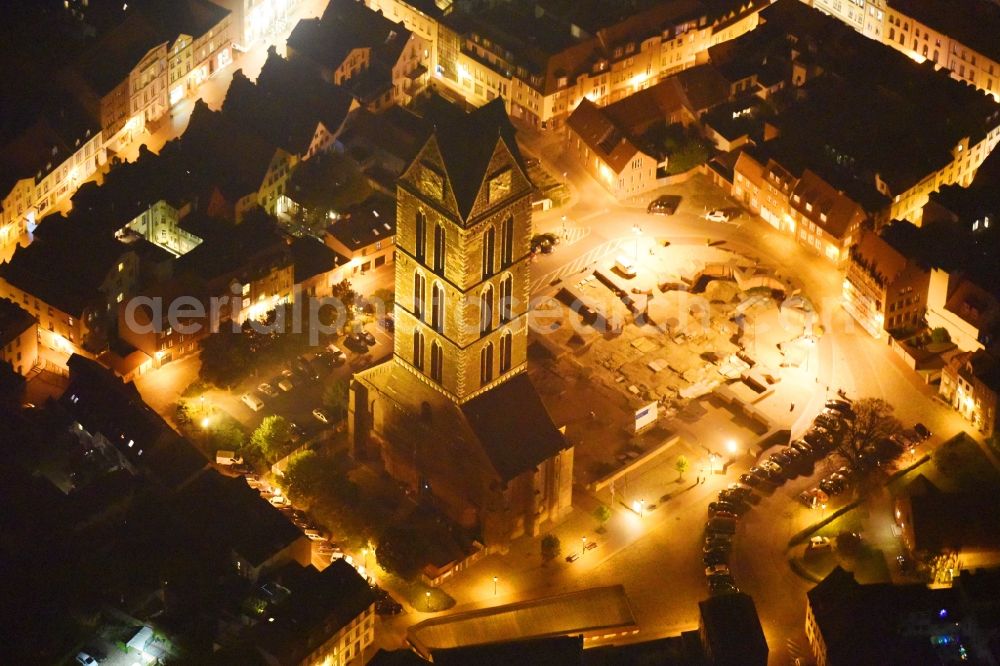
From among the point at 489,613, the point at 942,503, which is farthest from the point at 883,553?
the point at 489,613

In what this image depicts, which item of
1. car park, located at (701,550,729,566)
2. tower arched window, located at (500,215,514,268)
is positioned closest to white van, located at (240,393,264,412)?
tower arched window, located at (500,215,514,268)

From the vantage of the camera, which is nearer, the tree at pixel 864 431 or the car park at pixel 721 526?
the car park at pixel 721 526

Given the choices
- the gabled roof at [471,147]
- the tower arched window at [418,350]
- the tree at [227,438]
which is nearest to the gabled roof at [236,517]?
the tree at [227,438]

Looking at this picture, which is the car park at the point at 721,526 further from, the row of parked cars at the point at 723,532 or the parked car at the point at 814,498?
the parked car at the point at 814,498

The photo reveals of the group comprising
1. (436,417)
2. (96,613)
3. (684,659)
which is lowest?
(684,659)

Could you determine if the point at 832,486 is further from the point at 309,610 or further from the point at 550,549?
the point at 309,610

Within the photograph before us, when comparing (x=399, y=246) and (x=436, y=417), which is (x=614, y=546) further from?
(x=399, y=246)

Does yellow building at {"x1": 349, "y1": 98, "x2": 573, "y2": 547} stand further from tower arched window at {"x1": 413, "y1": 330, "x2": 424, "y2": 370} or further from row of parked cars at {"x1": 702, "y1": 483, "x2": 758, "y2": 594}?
row of parked cars at {"x1": 702, "y1": 483, "x2": 758, "y2": 594}
